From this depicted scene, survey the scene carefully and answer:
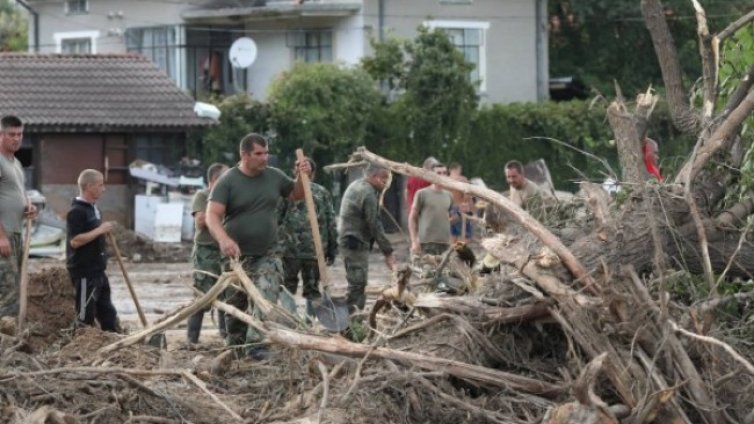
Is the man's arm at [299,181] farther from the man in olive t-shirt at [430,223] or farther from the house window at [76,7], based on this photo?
the house window at [76,7]

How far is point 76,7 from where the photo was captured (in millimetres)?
41375

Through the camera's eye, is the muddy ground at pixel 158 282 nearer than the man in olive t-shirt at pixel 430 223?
Yes

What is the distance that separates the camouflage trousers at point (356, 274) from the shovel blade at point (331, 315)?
6.69 feet

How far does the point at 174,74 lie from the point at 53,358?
3000 cm

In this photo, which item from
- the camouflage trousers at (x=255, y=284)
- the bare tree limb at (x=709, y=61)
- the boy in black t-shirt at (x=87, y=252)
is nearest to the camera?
the bare tree limb at (x=709, y=61)

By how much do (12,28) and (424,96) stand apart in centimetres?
2519

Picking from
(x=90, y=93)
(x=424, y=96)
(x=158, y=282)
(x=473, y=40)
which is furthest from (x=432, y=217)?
(x=473, y=40)

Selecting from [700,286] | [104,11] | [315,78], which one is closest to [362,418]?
[700,286]

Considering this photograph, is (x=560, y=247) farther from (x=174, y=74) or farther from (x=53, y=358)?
(x=174, y=74)

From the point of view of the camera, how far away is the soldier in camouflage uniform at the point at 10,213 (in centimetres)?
1173

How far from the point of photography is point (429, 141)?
33875mm

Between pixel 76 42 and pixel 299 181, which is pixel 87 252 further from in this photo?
pixel 76 42

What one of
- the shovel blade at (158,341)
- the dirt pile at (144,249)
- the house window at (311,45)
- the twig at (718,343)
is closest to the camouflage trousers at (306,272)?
the shovel blade at (158,341)

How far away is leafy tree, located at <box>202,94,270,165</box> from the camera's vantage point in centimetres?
3144
